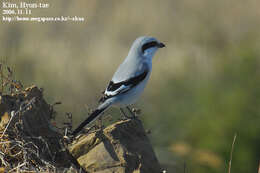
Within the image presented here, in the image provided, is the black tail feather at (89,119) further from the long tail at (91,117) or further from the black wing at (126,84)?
the black wing at (126,84)

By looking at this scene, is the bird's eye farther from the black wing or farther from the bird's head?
the black wing

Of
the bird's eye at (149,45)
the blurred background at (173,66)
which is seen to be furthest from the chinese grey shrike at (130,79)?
the blurred background at (173,66)

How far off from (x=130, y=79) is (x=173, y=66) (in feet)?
17.3

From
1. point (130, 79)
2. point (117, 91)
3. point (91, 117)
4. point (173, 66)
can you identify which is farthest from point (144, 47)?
point (173, 66)

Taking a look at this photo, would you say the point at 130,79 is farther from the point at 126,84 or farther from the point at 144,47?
the point at 144,47

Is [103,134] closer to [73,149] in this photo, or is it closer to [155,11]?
[73,149]

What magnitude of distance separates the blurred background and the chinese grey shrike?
2.48ft

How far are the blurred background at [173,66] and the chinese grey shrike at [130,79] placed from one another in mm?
755

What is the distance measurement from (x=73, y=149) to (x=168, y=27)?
750 centimetres

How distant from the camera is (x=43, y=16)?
10547 millimetres

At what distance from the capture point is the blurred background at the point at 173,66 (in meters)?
7.68

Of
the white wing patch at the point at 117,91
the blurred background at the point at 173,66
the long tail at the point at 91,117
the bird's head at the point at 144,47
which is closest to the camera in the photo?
the long tail at the point at 91,117

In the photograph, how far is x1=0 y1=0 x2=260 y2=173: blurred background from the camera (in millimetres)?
7676

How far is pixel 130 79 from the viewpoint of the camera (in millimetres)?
5605
